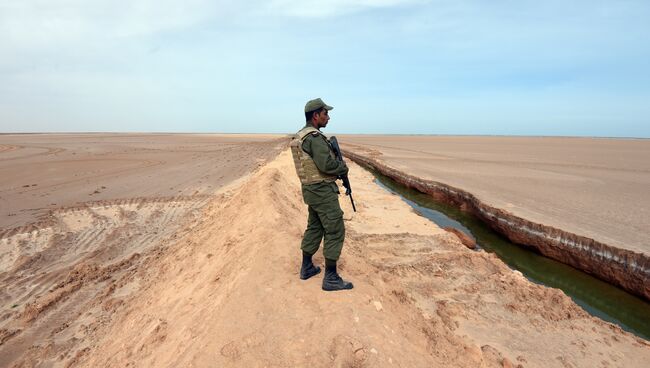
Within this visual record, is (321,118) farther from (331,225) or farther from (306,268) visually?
(306,268)

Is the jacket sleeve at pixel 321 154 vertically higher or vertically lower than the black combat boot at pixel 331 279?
higher

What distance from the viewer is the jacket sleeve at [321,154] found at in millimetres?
3635

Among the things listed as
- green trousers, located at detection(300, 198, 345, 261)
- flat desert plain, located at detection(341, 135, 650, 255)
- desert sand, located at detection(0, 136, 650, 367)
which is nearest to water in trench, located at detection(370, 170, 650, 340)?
flat desert plain, located at detection(341, 135, 650, 255)

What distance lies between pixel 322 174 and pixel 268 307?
4.57 feet

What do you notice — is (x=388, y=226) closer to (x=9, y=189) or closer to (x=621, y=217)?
(x=621, y=217)

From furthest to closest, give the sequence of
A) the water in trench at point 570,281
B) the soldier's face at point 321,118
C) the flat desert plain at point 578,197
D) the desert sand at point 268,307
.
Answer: the flat desert plain at point 578,197 < the water in trench at point 570,281 < the soldier's face at point 321,118 < the desert sand at point 268,307

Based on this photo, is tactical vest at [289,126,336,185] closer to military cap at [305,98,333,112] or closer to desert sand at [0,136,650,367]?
military cap at [305,98,333,112]

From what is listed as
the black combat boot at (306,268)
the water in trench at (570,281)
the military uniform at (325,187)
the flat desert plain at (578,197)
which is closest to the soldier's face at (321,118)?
the military uniform at (325,187)

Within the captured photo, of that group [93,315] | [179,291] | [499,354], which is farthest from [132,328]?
[499,354]

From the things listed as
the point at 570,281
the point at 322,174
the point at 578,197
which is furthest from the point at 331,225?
the point at 578,197

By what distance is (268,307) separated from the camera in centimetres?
364

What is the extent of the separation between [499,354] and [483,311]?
121 centimetres

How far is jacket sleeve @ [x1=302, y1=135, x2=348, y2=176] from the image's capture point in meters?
3.63

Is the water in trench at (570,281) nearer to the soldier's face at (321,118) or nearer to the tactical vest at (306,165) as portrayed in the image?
A: the tactical vest at (306,165)
